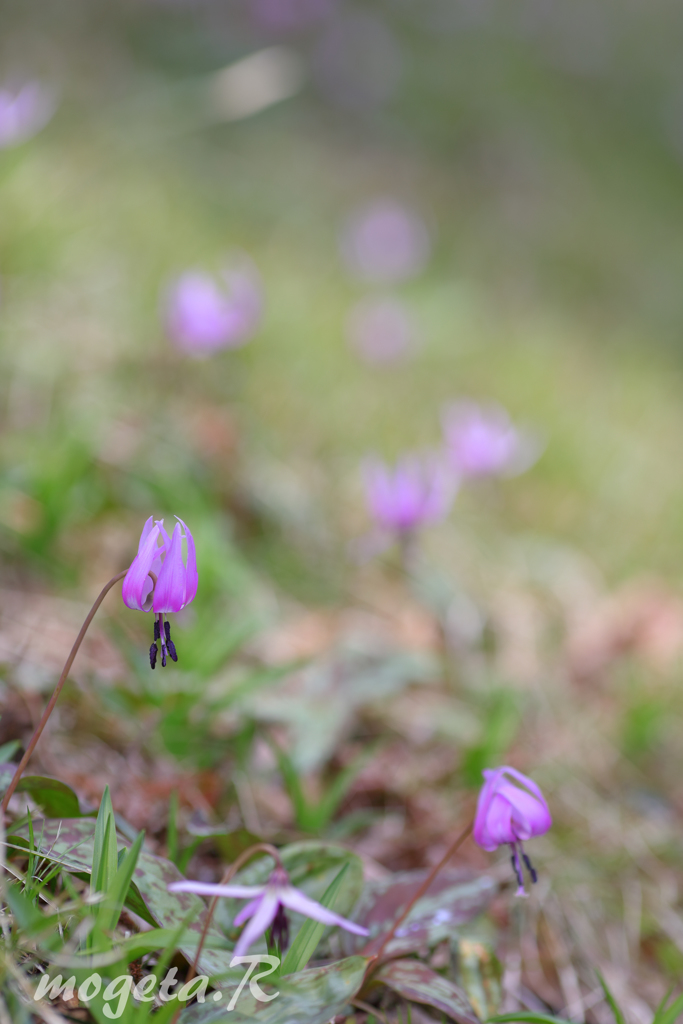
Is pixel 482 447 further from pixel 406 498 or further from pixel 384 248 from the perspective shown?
pixel 384 248

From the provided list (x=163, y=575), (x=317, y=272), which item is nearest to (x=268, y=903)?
(x=163, y=575)

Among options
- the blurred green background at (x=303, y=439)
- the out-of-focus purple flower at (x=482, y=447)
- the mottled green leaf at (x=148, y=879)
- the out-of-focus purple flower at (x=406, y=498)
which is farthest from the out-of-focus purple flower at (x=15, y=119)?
the mottled green leaf at (x=148, y=879)

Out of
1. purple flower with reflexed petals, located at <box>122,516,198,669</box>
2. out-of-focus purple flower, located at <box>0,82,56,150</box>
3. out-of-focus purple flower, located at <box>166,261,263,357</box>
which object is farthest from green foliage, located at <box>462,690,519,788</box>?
out-of-focus purple flower, located at <box>0,82,56,150</box>

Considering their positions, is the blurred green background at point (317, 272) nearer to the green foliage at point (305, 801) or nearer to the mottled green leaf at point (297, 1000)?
the green foliage at point (305, 801)

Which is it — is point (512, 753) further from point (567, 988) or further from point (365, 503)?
point (365, 503)

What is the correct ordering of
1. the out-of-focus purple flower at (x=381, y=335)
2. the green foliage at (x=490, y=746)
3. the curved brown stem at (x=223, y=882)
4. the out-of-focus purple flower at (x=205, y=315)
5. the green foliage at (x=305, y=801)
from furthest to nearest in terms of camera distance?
the out-of-focus purple flower at (x=381, y=335)
the out-of-focus purple flower at (x=205, y=315)
the green foliage at (x=490, y=746)
the green foliage at (x=305, y=801)
the curved brown stem at (x=223, y=882)

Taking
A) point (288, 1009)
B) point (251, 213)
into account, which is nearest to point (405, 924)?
point (288, 1009)
